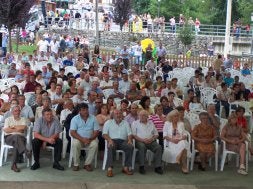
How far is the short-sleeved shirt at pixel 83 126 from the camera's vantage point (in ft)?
27.8

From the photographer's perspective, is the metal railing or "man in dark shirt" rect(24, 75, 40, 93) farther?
the metal railing

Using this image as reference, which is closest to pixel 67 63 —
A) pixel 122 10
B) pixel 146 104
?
pixel 146 104

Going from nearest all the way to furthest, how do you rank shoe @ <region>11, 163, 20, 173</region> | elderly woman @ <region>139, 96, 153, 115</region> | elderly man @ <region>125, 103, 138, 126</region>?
shoe @ <region>11, 163, 20, 173</region> < elderly man @ <region>125, 103, 138, 126</region> < elderly woman @ <region>139, 96, 153, 115</region>

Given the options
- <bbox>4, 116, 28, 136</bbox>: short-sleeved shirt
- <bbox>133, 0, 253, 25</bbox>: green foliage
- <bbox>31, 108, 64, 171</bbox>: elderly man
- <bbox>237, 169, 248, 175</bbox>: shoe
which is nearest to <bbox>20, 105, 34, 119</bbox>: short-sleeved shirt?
<bbox>4, 116, 28, 136</bbox>: short-sleeved shirt

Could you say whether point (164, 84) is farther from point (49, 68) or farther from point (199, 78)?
point (49, 68)

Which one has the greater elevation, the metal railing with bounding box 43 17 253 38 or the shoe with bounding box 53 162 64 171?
the metal railing with bounding box 43 17 253 38

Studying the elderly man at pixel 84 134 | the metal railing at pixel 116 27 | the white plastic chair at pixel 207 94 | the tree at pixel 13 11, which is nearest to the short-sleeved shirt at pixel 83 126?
the elderly man at pixel 84 134

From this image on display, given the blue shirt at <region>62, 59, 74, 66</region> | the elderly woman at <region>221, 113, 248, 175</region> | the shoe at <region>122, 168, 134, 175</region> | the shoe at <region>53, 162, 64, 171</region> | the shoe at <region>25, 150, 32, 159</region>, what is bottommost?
the shoe at <region>122, 168, 134, 175</region>

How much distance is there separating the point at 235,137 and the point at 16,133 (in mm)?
3711

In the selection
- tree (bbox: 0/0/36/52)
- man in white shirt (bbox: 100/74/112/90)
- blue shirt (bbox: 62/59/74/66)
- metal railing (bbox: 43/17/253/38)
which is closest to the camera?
man in white shirt (bbox: 100/74/112/90)

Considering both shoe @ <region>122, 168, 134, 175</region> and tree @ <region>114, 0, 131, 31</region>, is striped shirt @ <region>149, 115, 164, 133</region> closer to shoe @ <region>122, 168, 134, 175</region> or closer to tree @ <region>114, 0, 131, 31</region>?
shoe @ <region>122, 168, 134, 175</region>

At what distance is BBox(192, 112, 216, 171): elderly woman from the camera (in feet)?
28.3

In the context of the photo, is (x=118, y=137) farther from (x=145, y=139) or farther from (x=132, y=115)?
(x=132, y=115)

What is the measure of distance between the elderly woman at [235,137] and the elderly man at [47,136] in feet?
9.23
